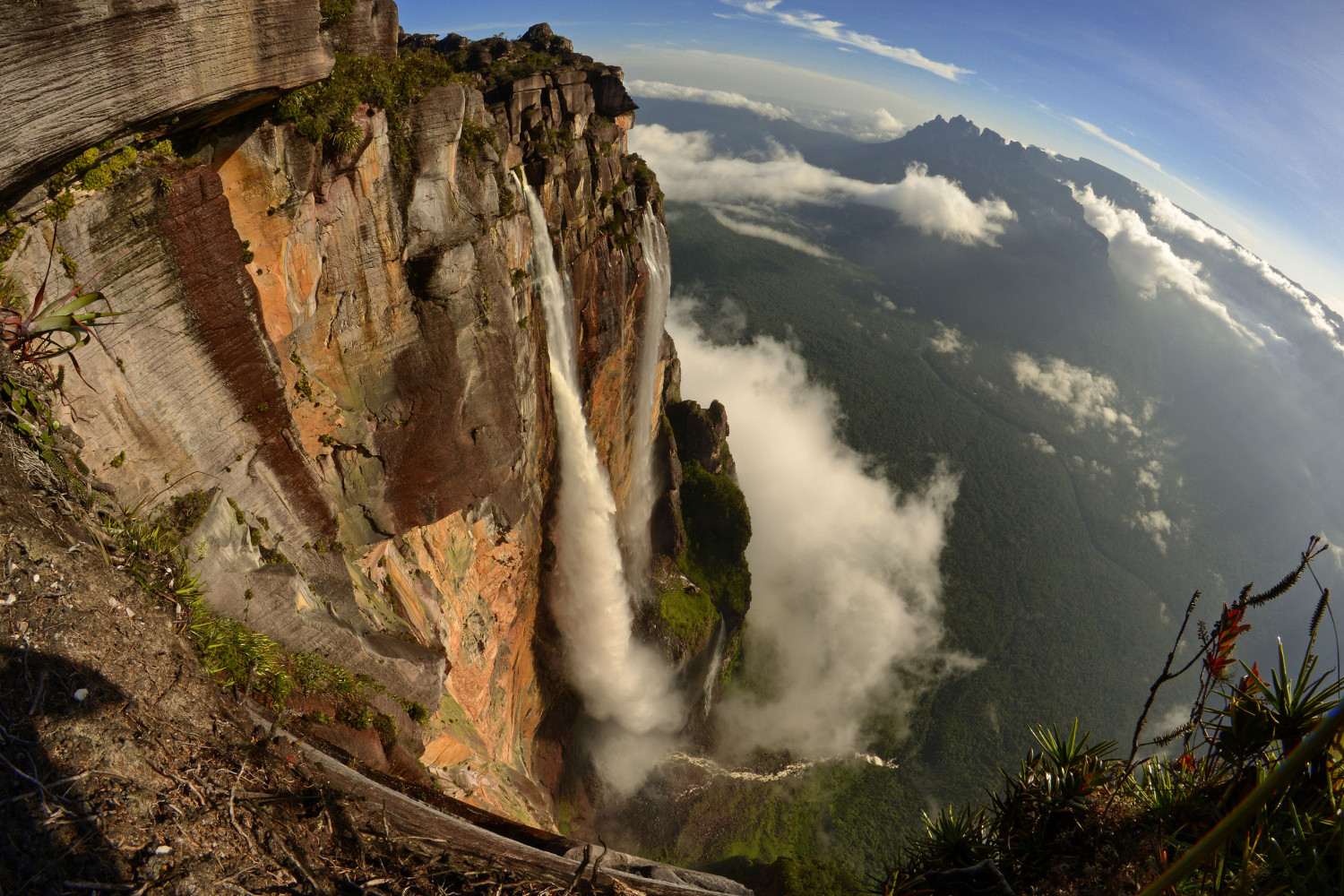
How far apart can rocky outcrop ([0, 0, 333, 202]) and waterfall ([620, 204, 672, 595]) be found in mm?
29834

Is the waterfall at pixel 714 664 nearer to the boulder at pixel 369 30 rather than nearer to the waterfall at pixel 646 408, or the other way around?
the waterfall at pixel 646 408

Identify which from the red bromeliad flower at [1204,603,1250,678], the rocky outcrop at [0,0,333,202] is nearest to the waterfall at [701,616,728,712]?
the red bromeliad flower at [1204,603,1250,678]


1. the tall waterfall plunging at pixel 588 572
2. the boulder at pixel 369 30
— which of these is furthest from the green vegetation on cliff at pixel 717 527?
the boulder at pixel 369 30

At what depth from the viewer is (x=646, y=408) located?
1839 inches

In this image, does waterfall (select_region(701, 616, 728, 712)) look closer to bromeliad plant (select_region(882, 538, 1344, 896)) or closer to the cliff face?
the cliff face

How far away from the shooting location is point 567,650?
3916 centimetres

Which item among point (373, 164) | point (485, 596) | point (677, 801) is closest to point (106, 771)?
point (373, 164)

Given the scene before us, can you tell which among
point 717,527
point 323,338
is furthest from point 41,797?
point 717,527

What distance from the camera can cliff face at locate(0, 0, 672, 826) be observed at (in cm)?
833

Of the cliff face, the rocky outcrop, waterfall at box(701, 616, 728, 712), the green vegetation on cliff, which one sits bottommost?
waterfall at box(701, 616, 728, 712)

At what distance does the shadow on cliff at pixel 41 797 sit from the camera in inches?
159

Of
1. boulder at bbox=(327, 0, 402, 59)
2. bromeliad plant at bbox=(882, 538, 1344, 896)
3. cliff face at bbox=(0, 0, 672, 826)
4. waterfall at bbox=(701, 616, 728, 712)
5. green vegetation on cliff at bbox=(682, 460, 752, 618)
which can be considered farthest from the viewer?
green vegetation on cliff at bbox=(682, 460, 752, 618)

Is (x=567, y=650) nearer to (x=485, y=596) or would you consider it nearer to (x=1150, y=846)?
(x=485, y=596)

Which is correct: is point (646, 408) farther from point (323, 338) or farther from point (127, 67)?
point (127, 67)
